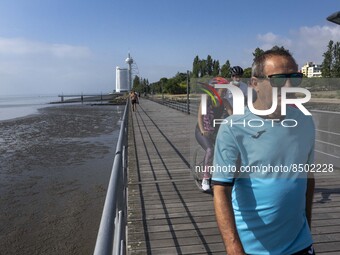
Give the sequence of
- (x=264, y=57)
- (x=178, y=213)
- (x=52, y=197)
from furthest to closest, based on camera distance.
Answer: (x=52, y=197) < (x=178, y=213) < (x=264, y=57)

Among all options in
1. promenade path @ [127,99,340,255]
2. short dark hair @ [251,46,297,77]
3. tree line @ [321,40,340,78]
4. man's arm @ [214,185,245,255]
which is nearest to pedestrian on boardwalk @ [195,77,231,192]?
promenade path @ [127,99,340,255]

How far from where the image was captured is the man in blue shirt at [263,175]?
1706 millimetres

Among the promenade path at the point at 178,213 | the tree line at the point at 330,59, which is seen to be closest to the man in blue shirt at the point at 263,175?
the promenade path at the point at 178,213

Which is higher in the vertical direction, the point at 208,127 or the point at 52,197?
the point at 208,127

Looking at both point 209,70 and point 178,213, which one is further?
point 209,70

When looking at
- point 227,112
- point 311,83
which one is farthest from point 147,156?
point 311,83

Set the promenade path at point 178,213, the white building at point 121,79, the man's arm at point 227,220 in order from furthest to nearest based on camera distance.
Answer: the white building at point 121,79 → the promenade path at point 178,213 → the man's arm at point 227,220

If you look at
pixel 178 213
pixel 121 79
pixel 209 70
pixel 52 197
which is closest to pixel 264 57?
pixel 178 213

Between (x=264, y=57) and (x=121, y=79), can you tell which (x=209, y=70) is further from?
(x=121, y=79)

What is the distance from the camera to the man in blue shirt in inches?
67.2

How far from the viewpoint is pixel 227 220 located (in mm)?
1693

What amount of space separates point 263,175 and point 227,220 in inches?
11.0

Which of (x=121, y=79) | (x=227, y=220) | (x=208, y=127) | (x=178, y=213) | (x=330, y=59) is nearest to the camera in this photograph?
(x=227, y=220)

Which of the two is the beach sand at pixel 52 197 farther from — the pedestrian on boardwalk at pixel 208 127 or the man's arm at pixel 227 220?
the man's arm at pixel 227 220
